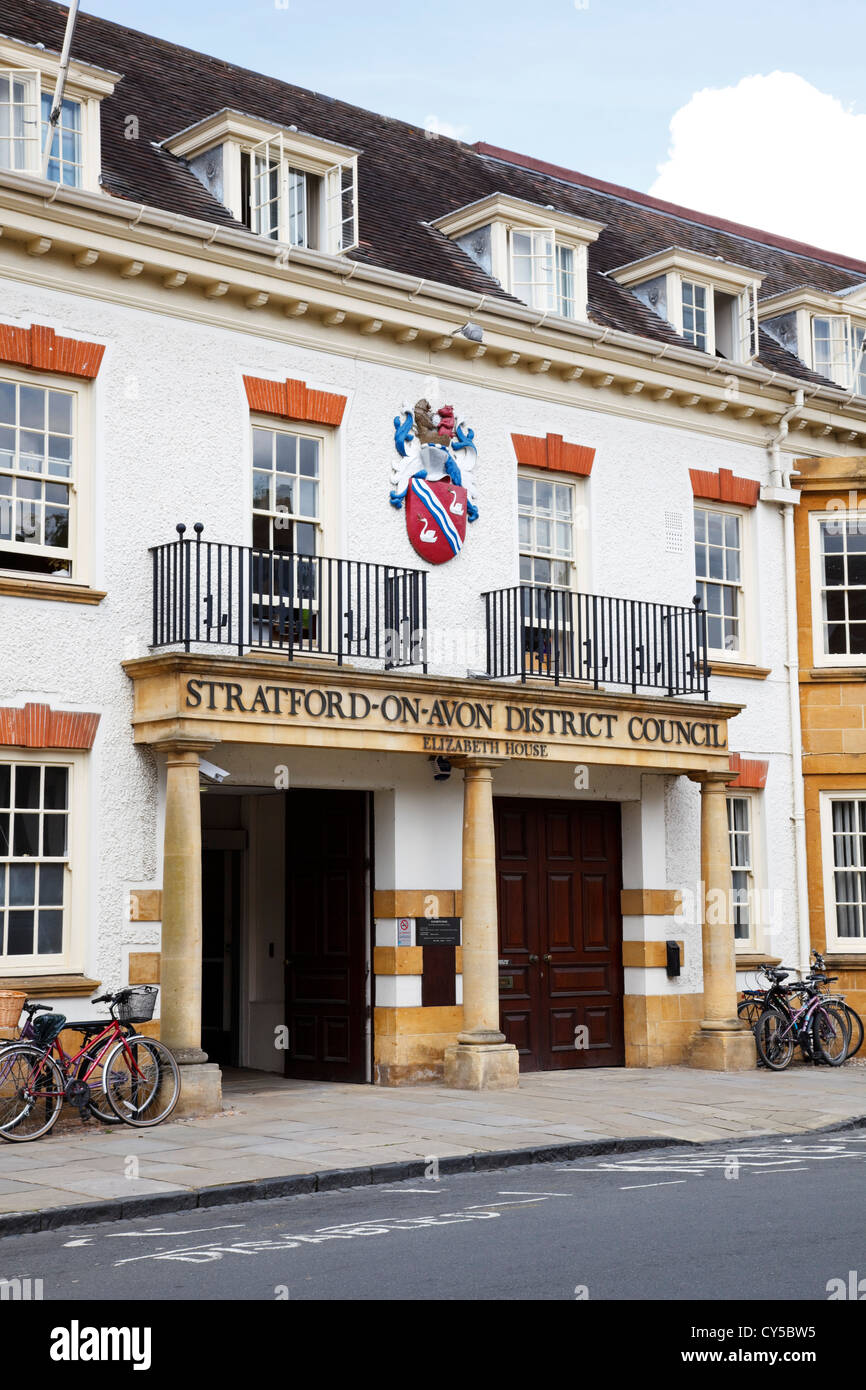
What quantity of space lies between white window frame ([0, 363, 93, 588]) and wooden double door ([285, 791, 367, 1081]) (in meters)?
3.70

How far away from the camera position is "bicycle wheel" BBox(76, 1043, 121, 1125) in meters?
12.1

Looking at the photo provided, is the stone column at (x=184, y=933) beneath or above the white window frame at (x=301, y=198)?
beneath

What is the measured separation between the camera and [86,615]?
44.8 ft

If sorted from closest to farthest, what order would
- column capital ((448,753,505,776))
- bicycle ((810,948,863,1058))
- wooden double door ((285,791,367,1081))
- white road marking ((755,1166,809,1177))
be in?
1. white road marking ((755,1166,809,1177))
2. column capital ((448,753,505,776))
3. wooden double door ((285,791,367,1081))
4. bicycle ((810,948,863,1058))

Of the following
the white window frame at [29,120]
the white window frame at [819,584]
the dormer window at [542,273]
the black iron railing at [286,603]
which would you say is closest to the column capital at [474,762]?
the black iron railing at [286,603]

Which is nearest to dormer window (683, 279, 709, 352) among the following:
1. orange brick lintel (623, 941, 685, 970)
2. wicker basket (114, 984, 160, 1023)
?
orange brick lintel (623, 941, 685, 970)

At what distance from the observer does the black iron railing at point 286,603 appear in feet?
45.2

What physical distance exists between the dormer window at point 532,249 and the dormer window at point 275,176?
2105 mm

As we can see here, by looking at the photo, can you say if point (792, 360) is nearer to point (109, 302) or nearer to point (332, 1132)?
point (109, 302)

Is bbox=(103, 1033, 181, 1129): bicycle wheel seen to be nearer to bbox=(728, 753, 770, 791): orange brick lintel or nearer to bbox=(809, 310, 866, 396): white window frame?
bbox=(728, 753, 770, 791): orange brick lintel

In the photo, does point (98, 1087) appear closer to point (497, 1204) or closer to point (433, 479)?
point (497, 1204)

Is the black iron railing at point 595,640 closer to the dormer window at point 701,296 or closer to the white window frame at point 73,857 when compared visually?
the dormer window at point 701,296
